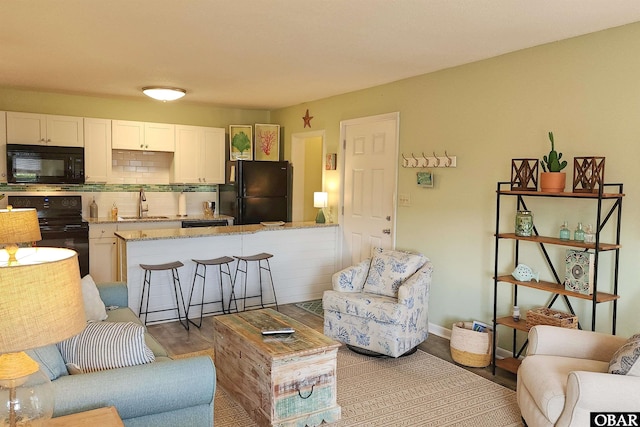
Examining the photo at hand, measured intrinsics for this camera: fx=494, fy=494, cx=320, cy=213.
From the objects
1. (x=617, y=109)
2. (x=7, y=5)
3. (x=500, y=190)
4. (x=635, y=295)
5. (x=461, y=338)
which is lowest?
(x=461, y=338)

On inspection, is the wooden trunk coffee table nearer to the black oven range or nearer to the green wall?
the green wall

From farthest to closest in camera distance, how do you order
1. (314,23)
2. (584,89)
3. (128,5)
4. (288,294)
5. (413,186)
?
(288,294)
(413,186)
(584,89)
(314,23)
(128,5)

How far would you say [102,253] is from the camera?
19.6 feet

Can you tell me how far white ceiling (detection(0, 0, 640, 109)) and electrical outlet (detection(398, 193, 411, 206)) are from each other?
117 centimetres

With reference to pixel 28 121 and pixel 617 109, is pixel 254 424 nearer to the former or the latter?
pixel 617 109

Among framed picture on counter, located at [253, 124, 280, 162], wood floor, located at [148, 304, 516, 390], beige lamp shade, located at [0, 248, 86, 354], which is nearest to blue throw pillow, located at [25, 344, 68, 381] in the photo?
beige lamp shade, located at [0, 248, 86, 354]

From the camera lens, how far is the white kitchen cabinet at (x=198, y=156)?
6.74 m

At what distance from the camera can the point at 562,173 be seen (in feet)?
11.1

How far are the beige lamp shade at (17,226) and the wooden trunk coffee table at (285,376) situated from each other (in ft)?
4.91

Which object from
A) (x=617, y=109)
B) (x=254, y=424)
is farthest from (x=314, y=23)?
(x=254, y=424)

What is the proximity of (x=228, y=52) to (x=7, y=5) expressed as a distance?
1529mm

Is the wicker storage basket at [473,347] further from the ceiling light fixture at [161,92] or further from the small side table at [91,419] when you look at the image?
the ceiling light fixture at [161,92]

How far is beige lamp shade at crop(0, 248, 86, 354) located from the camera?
4.03 feet

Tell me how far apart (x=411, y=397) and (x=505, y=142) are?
6.99ft
